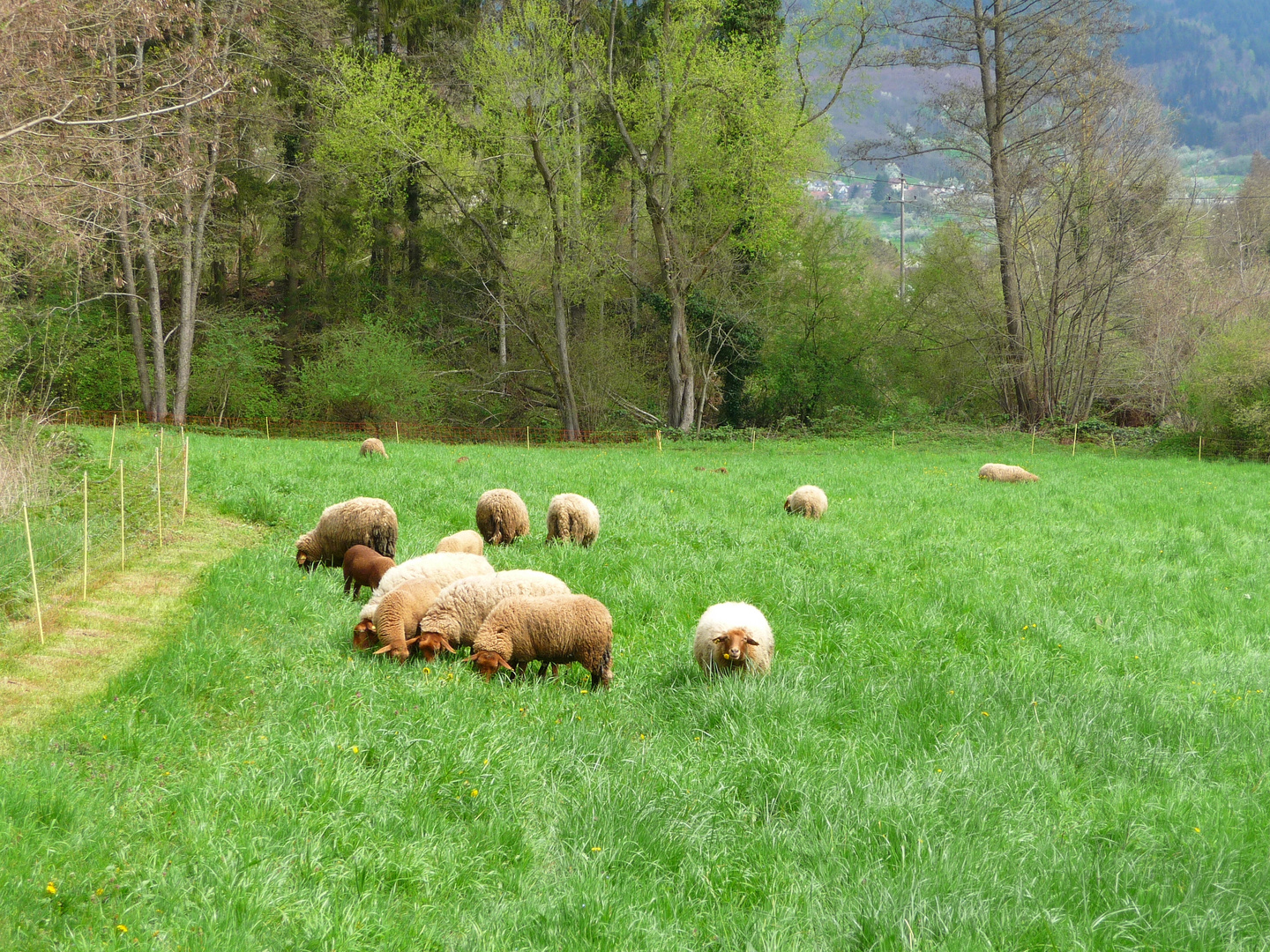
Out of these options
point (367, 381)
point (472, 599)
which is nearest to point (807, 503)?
point (472, 599)

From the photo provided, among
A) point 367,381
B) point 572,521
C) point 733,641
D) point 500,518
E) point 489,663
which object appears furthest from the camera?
point 367,381

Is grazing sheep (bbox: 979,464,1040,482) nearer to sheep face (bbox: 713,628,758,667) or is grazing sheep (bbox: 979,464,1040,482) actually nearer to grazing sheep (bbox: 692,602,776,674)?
grazing sheep (bbox: 692,602,776,674)

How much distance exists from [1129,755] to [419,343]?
102 feet

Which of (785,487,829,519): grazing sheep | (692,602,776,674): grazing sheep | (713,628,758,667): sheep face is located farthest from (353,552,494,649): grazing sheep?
(785,487,829,519): grazing sheep

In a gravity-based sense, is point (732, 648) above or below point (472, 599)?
below

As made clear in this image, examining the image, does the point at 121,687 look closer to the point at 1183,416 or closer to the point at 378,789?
the point at 378,789

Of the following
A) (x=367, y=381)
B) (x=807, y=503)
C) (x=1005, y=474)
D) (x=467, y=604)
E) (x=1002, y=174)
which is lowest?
(x=467, y=604)

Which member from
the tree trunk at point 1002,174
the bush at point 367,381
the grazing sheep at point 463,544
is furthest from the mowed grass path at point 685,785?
the tree trunk at point 1002,174

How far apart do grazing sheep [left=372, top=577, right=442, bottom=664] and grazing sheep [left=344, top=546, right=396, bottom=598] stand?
112cm

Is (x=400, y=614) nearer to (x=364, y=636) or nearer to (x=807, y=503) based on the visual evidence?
(x=364, y=636)

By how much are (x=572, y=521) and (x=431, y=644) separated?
380 cm

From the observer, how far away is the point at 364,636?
600 centimetres

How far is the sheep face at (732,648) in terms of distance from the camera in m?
5.61

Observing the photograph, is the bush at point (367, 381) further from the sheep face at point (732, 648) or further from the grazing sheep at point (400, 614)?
the sheep face at point (732, 648)
